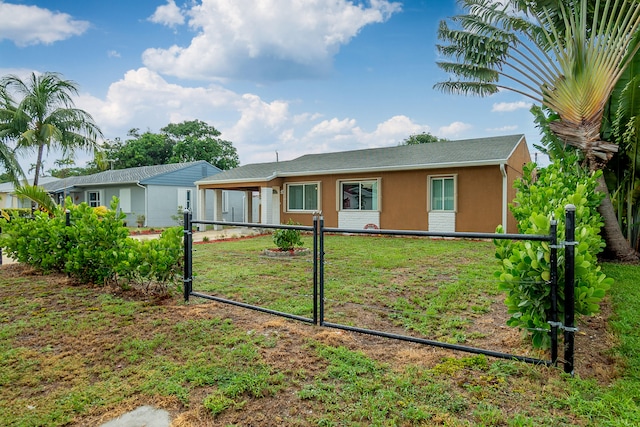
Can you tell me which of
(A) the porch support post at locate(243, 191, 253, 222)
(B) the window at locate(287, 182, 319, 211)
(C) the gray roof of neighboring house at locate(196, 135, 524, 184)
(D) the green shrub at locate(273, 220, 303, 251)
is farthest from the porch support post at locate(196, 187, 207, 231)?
(D) the green shrub at locate(273, 220, 303, 251)

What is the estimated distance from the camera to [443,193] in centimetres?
1335

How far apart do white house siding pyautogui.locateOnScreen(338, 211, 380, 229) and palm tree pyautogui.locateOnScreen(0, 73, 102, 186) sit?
1175 cm

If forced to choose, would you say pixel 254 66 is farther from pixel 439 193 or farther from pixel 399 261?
pixel 399 261

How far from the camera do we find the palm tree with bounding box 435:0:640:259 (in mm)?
7582

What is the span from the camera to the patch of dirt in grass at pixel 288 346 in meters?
2.34

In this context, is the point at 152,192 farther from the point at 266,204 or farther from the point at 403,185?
the point at 403,185

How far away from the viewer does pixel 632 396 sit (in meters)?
2.39

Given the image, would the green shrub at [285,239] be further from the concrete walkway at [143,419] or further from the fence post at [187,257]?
the concrete walkway at [143,419]

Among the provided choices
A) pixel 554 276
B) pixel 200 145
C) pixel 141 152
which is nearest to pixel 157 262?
pixel 554 276

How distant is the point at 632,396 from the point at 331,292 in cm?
356

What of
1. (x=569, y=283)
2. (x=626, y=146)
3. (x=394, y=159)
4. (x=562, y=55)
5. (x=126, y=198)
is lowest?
(x=569, y=283)

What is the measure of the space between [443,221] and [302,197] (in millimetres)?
6249

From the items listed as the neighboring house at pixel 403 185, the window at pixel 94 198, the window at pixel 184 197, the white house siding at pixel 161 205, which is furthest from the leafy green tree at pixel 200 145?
the neighboring house at pixel 403 185

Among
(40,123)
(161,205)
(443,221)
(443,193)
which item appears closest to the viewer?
(443,221)
